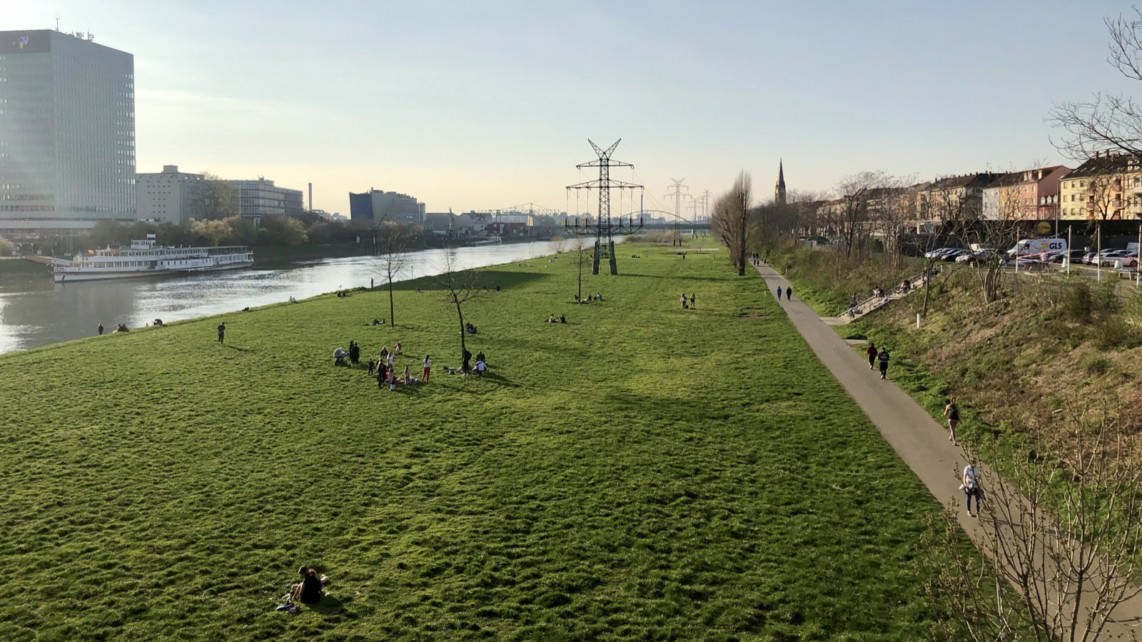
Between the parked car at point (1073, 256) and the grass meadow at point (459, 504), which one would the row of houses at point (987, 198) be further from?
the grass meadow at point (459, 504)

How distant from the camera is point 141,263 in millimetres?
111938

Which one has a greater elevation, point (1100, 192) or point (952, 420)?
point (1100, 192)

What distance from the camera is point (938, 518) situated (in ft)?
53.7

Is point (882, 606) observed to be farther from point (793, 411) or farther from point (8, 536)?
point (8, 536)

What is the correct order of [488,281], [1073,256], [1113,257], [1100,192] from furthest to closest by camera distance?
1. [488,281]
2. [1073,256]
3. [1113,257]
4. [1100,192]

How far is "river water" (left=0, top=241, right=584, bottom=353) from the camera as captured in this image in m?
59.0

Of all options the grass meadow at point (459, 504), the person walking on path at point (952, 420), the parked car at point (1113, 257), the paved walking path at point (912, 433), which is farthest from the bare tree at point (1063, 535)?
the parked car at point (1113, 257)

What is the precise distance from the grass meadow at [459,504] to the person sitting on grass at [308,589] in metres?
0.20

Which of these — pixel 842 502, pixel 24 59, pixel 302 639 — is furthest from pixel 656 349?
pixel 24 59

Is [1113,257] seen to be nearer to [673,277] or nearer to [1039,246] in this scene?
[1039,246]

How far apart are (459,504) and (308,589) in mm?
4801

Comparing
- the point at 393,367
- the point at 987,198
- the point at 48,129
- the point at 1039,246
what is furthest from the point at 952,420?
the point at 48,129

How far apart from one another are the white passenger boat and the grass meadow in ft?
264

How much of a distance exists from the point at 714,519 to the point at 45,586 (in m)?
12.2
